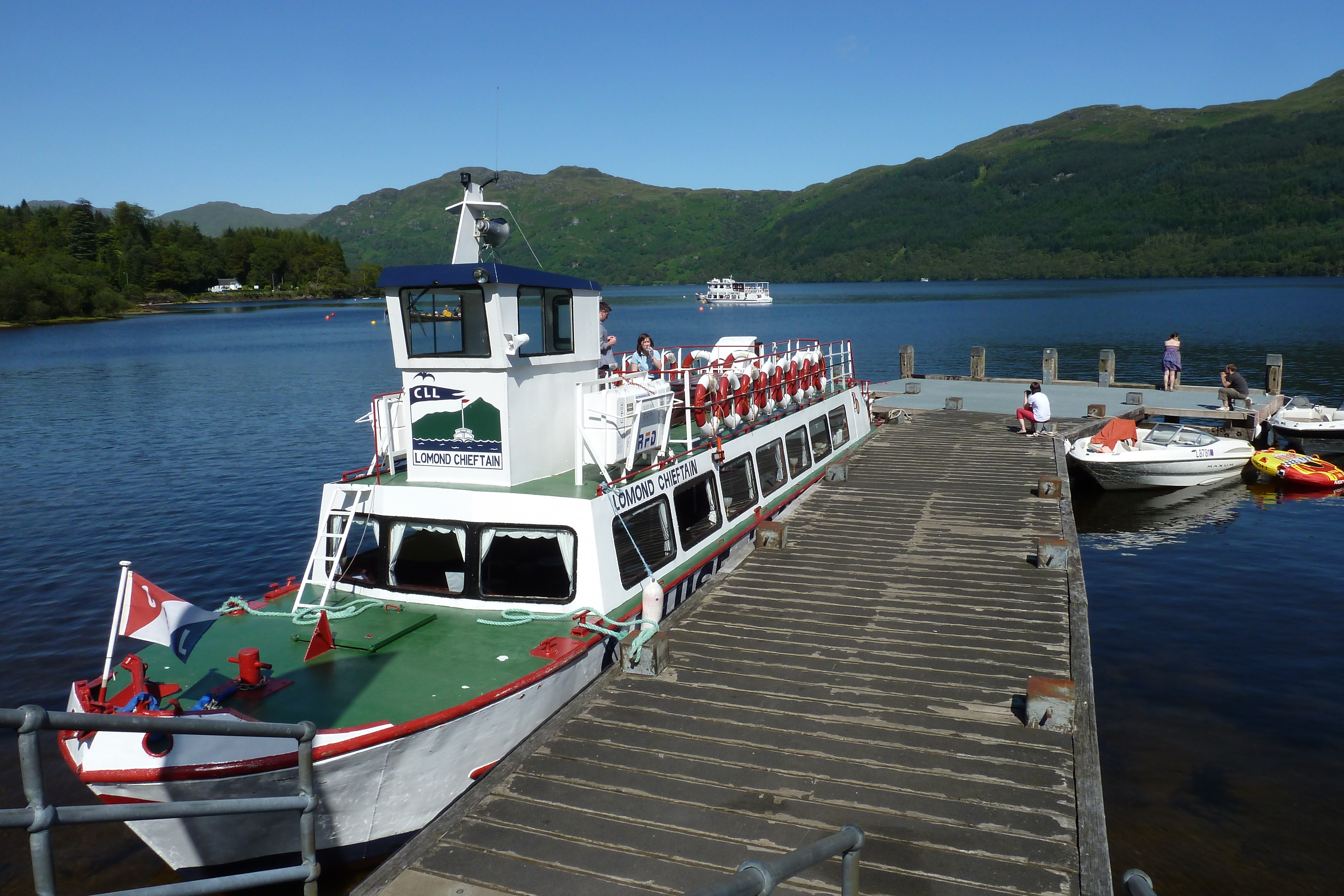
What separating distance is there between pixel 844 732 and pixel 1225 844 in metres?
5.14

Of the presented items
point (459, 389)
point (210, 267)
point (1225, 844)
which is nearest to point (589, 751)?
point (459, 389)

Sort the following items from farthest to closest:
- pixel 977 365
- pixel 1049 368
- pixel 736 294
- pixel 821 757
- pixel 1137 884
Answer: pixel 736 294 → pixel 977 365 → pixel 1049 368 → pixel 821 757 → pixel 1137 884

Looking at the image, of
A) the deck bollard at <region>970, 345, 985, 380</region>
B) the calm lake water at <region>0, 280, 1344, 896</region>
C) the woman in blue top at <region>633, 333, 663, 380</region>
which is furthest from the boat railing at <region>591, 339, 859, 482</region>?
the deck bollard at <region>970, 345, 985, 380</region>

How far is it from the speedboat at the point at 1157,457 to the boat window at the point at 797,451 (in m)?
9.40

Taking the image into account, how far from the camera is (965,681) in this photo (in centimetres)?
863

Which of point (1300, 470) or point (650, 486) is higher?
point (650, 486)

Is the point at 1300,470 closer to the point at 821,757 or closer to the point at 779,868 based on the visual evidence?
the point at 821,757

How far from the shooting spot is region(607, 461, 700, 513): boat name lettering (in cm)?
1059

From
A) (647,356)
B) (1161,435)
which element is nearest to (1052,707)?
(647,356)

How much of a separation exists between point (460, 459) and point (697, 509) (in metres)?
3.84

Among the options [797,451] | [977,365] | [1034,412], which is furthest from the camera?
[977,365]

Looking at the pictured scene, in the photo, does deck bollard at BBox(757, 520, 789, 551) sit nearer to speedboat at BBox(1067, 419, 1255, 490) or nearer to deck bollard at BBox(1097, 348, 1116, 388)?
speedboat at BBox(1067, 419, 1255, 490)

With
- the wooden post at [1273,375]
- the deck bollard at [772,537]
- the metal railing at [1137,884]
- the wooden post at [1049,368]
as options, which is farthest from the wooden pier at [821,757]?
the wooden post at [1273,375]

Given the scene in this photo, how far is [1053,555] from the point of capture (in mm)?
11680
